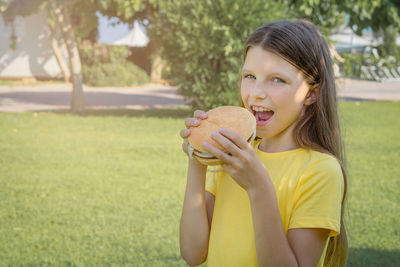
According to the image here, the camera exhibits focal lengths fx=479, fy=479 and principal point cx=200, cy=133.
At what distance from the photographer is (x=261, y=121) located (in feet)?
6.04

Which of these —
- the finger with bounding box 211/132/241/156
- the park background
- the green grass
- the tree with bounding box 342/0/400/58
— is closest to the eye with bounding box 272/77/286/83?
the finger with bounding box 211/132/241/156

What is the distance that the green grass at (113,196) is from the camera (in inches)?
171

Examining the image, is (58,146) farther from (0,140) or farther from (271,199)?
(271,199)

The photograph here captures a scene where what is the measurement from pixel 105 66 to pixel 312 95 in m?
22.6

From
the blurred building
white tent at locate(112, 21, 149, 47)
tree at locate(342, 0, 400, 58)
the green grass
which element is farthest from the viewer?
white tent at locate(112, 21, 149, 47)

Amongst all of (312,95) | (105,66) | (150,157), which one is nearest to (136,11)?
(105,66)

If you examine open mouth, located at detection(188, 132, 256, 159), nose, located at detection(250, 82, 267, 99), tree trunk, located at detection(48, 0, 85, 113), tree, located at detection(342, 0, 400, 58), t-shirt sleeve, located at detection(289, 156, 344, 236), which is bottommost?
tree trunk, located at detection(48, 0, 85, 113)

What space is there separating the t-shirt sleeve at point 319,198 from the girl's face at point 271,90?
0.22 m

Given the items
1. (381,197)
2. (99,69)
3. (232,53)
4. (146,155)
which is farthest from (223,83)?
(99,69)

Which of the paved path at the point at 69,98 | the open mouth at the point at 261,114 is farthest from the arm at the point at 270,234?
the paved path at the point at 69,98

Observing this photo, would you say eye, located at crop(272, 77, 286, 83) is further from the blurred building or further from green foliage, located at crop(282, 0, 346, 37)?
the blurred building

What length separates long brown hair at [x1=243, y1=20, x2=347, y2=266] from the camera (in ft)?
5.98

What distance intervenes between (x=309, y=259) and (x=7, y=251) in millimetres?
3427

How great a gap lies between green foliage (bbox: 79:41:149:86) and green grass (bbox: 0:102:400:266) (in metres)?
13.0
